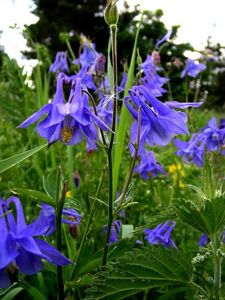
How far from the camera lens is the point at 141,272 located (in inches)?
39.9

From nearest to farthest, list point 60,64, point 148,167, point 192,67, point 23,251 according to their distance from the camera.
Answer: point 23,251
point 148,167
point 60,64
point 192,67

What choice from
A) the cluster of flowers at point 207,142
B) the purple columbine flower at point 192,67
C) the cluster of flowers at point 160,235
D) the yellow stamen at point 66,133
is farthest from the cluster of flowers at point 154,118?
the purple columbine flower at point 192,67

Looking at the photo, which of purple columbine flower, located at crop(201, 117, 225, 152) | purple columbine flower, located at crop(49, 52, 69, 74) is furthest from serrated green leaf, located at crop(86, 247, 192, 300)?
purple columbine flower, located at crop(49, 52, 69, 74)

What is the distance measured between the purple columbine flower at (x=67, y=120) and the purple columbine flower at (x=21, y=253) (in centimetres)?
23

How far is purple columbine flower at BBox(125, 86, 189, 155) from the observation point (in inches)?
43.0

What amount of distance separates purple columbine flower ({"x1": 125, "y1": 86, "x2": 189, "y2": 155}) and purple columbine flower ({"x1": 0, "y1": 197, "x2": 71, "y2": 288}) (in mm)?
352

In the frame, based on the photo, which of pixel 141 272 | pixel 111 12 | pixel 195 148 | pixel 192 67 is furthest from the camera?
pixel 192 67

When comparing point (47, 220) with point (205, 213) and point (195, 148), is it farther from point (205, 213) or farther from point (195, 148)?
point (195, 148)

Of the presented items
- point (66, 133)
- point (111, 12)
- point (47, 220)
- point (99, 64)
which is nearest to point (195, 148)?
point (99, 64)

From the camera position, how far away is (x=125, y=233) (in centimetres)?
142

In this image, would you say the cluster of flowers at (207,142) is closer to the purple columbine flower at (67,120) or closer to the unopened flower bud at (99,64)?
the unopened flower bud at (99,64)

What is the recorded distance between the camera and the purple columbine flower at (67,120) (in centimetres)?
106

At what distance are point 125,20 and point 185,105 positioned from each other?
25347 millimetres

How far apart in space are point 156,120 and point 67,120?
18cm
